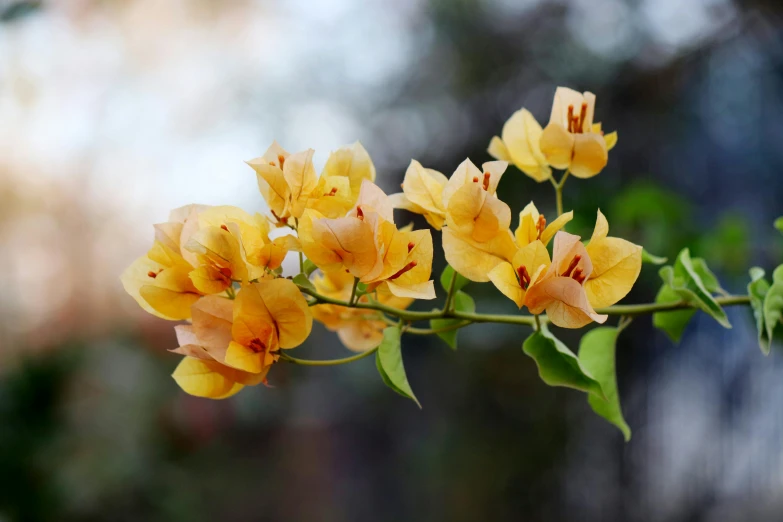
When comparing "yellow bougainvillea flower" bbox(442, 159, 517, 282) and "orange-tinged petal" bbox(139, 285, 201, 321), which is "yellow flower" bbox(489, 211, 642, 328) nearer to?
"yellow bougainvillea flower" bbox(442, 159, 517, 282)

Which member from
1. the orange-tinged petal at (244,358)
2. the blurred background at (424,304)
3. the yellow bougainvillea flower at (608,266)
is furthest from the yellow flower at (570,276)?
the blurred background at (424,304)

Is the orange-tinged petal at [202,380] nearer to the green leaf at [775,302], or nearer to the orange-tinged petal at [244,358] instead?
the orange-tinged petal at [244,358]

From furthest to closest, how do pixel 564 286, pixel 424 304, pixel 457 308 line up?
1. pixel 424 304
2. pixel 457 308
3. pixel 564 286

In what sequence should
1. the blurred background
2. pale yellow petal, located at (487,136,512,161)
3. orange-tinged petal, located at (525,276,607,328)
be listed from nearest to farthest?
1. orange-tinged petal, located at (525,276,607,328)
2. pale yellow petal, located at (487,136,512,161)
3. the blurred background

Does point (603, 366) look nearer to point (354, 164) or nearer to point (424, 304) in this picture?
point (354, 164)

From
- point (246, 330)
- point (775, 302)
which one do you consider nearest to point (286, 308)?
point (246, 330)

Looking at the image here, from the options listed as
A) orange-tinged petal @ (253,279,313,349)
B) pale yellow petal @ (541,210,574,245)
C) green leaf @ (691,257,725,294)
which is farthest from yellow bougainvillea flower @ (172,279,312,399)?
green leaf @ (691,257,725,294)
